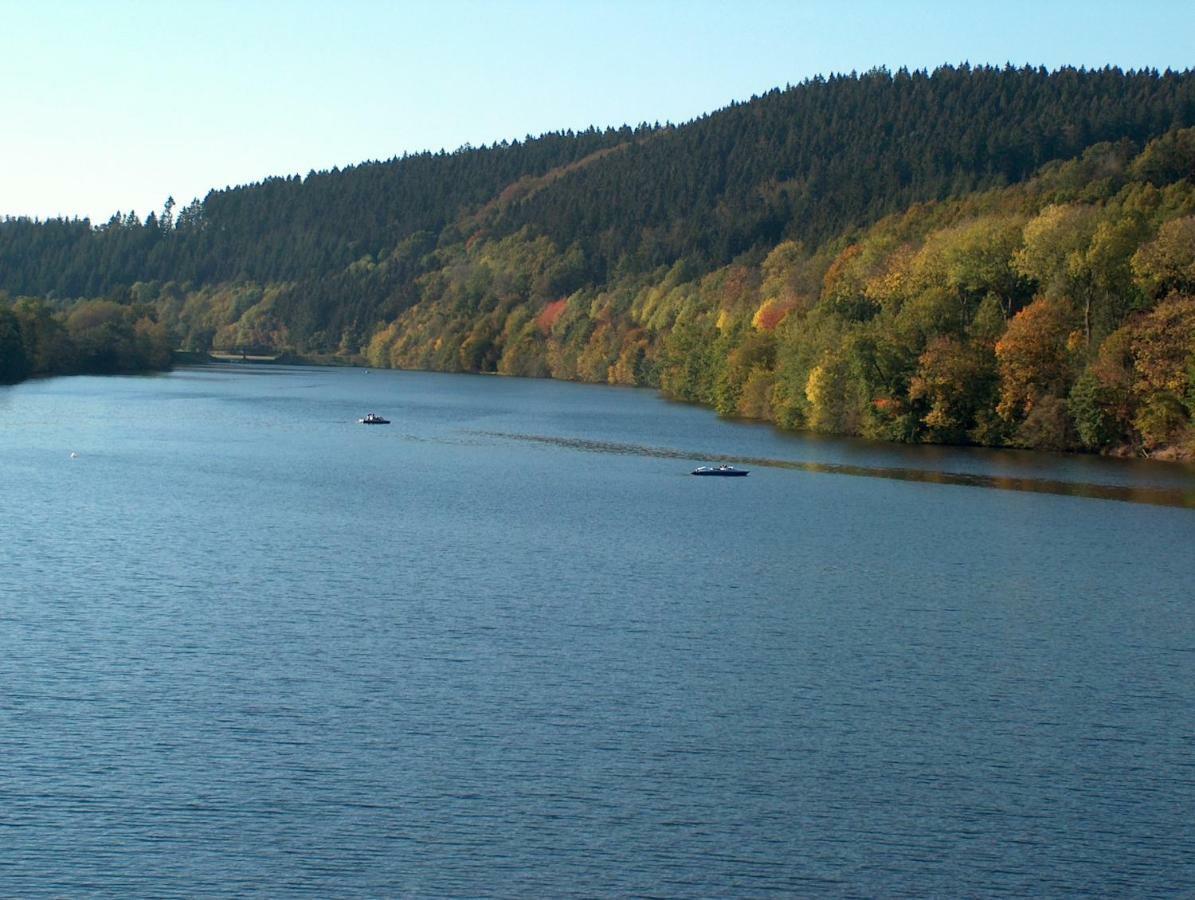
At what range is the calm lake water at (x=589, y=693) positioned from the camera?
22.8m

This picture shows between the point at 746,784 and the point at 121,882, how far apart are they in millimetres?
10538

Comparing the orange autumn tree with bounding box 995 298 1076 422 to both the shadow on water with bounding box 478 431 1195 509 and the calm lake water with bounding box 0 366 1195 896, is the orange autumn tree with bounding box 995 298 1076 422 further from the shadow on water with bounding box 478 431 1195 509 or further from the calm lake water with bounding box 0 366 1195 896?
the calm lake water with bounding box 0 366 1195 896

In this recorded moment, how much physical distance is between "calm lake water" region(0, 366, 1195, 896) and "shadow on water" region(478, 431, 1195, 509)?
223 centimetres

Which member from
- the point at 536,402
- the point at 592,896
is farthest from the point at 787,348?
the point at 592,896

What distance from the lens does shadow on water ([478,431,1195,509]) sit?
65.9m

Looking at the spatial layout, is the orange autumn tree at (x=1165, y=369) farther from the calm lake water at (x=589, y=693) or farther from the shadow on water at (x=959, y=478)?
the calm lake water at (x=589, y=693)

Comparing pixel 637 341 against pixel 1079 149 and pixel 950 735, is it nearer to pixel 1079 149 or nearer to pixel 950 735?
pixel 1079 149

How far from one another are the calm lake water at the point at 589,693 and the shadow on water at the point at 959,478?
7.32ft

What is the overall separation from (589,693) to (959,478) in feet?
150

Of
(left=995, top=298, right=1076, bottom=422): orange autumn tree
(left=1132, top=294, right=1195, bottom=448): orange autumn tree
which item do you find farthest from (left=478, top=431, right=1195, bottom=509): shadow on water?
(left=995, top=298, right=1076, bottom=422): orange autumn tree

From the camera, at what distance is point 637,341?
183 metres

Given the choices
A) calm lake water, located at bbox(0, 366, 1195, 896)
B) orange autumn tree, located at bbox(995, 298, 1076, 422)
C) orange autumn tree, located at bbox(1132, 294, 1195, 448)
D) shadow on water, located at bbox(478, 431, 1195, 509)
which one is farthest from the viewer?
orange autumn tree, located at bbox(995, 298, 1076, 422)

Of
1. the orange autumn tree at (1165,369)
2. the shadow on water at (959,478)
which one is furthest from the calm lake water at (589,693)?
the orange autumn tree at (1165,369)

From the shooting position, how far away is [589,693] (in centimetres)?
3122
